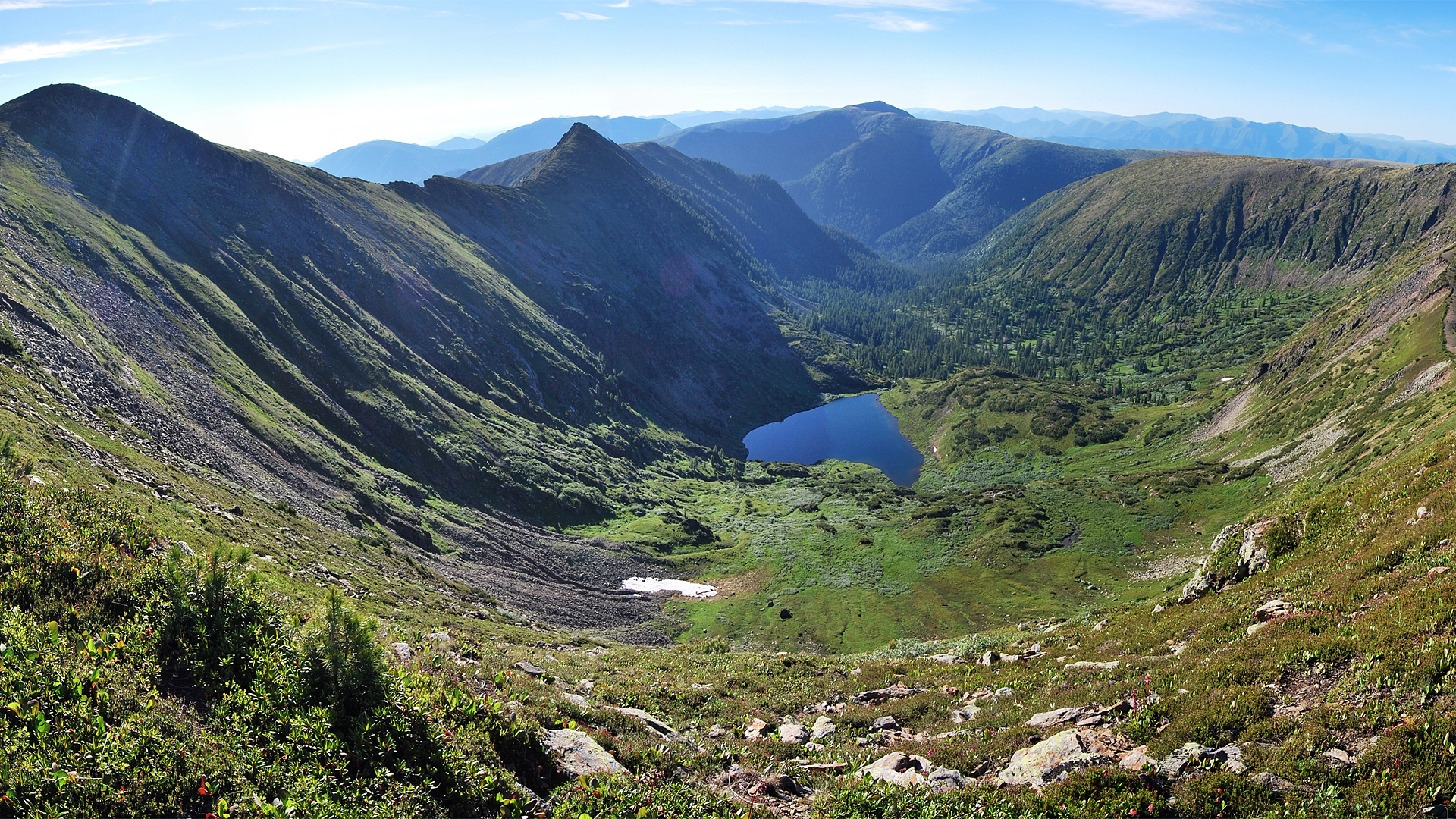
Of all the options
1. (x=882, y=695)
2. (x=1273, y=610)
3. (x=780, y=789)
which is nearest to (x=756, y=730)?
(x=882, y=695)

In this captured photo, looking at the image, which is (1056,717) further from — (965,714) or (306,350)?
(306,350)

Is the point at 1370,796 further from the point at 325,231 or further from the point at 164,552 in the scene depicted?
the point at 325,231

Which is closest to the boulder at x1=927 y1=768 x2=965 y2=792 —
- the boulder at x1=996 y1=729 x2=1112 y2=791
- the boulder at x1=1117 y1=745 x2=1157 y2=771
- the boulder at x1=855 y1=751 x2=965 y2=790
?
the boulder at x1=855 y1=751 x2=965 y2=790

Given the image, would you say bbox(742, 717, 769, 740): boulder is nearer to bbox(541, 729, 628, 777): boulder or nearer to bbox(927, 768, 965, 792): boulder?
bbox(541, 729, 628, 777): boulder

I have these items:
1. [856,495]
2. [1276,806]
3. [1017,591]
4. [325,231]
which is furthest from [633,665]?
[325,231]

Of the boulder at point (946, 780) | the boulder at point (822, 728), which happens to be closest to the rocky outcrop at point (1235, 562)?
the boulder at point (822, 728)

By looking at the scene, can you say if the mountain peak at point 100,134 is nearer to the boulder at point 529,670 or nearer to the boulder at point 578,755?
the boulder at point 529,670
